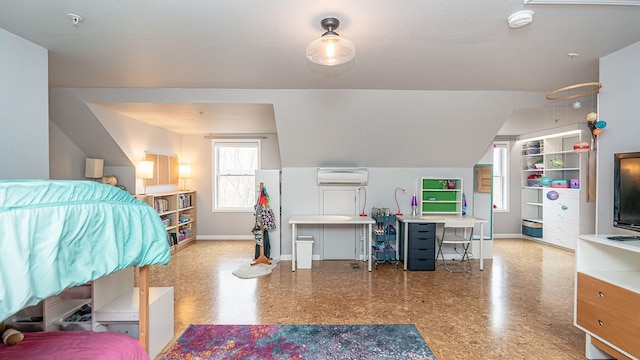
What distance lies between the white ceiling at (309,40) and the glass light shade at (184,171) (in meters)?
2.72

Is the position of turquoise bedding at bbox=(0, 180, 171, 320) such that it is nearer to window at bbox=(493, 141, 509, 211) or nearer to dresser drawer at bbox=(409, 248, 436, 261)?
dresser drawer at bbox=(409, 248, 436, 261)

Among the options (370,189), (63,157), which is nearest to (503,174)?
(370,189)

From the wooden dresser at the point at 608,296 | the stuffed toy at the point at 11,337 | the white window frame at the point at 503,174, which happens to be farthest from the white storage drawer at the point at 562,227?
the stuffed toy at the point at 11,337

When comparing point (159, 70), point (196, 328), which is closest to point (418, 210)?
point (196, 328)

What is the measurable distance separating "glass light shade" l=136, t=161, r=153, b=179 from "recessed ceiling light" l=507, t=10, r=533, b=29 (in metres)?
5.29

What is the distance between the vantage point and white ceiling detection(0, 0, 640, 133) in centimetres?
191

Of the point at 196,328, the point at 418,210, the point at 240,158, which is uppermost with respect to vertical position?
the point at 240,158

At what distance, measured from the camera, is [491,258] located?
5.02 m

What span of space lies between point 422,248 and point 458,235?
2.96ft

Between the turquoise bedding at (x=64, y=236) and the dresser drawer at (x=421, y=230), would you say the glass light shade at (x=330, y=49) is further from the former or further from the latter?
the dresser drawer at (x=421, y=230)

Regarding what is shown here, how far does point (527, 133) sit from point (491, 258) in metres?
3.15

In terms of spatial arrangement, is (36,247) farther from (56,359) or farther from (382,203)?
(382,203)

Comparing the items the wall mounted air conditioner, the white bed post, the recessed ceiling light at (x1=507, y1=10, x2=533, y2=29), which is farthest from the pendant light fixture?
the wall mounted air conditioner

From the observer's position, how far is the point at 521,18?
6.39 feet
